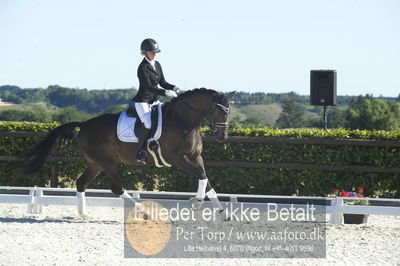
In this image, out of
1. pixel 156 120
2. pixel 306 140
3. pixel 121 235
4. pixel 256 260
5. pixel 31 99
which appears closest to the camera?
pixel 256 260

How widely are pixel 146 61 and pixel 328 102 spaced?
6.11 metres

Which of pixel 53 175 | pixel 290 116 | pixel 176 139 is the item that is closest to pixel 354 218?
pixel 176 139

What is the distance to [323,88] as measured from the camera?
543 inches

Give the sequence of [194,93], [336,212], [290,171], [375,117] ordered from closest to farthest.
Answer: [194,93] < [336,212] < [290,171] < [375,117]

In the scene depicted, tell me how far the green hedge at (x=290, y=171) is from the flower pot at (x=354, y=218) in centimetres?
239

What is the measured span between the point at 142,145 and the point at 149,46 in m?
1.47

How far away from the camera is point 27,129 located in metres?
13.0

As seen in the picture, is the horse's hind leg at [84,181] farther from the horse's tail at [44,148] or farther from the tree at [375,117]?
the tree at [375,117]

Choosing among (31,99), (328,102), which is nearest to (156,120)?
(328,102)

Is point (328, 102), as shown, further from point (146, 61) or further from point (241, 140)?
point (146, 61)

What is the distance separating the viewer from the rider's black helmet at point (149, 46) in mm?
8836

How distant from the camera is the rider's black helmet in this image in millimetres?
8836

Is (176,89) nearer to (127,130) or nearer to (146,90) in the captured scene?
(146,90)

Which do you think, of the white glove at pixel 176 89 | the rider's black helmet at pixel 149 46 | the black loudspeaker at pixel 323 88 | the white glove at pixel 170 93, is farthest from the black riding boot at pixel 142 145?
the black loudspeaker at pixel 323 88
